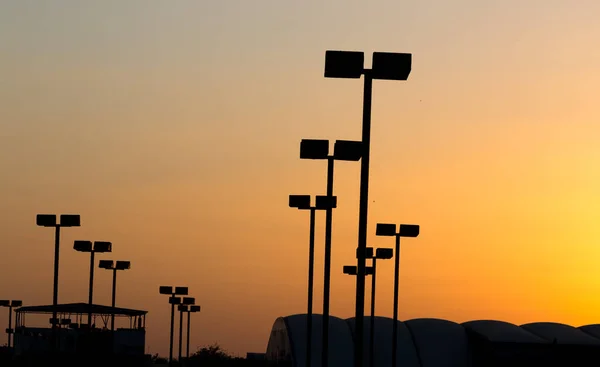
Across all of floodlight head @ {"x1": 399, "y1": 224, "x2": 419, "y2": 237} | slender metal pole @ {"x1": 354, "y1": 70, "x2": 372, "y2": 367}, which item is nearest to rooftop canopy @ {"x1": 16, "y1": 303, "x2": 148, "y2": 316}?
floodlight head @ {"x1": 399, "y1": 224, "x2": 419, "y2": 237}

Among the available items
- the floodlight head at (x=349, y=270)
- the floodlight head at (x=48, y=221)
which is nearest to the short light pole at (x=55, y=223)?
the floodlight head at (x=48, y=221)

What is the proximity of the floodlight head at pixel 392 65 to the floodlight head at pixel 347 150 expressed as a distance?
39.3 ft

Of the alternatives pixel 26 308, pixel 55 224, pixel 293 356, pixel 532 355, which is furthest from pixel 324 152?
pixel 293 356

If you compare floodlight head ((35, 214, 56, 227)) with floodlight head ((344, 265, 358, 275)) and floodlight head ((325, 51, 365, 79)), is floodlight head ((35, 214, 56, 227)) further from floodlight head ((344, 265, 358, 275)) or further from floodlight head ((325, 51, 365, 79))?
floodlight head ((325, 51, 365, 79))

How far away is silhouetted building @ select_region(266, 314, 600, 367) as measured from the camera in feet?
371

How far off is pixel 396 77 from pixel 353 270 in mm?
37161

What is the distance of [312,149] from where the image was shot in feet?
144

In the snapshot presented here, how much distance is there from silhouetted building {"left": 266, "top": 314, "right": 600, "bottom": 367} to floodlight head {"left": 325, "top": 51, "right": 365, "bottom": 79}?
79.0 meters

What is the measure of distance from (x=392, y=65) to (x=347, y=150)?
13055mm

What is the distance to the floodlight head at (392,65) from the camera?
96.3 ft

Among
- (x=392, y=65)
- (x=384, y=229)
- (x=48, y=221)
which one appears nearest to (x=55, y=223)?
(x=48, y=221)

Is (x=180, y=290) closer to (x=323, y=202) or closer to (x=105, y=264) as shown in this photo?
(x=105, y=264)

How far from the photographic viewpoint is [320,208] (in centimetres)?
5191

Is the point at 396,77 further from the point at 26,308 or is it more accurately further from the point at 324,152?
the point at 26,308
